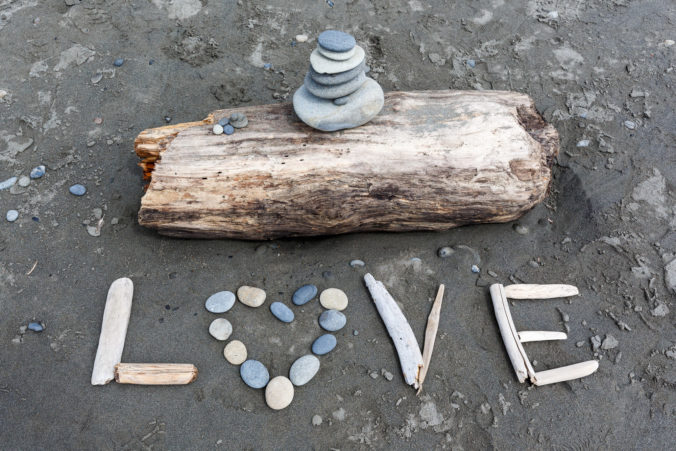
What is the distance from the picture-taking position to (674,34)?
5.40 meters

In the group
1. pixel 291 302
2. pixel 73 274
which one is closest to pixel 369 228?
pixel 291 302

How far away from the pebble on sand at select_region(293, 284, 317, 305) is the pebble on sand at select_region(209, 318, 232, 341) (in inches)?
19.2

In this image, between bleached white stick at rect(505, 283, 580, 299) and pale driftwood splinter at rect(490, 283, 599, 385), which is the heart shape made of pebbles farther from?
bleached white stick at rect(505, 283, 580, 299)

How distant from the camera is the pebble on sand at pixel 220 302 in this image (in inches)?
132

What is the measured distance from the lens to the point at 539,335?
3.29m

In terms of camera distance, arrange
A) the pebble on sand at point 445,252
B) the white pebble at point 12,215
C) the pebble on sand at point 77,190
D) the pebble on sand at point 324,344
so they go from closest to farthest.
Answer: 1. the pebble on sand at point 324,344
2. the pebble on sand at point 445,252
3. the white pebble at point 12,215
4. the pebble on sand at point 77,190

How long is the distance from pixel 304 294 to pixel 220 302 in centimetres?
59

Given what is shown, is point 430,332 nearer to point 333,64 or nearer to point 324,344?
point 324,344

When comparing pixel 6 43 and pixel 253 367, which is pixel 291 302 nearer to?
pixel 253 367

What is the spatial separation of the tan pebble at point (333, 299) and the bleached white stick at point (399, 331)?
0.68 ft

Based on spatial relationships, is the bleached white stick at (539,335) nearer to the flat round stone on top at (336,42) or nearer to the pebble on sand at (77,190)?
the flat round stone on top at (336,42)

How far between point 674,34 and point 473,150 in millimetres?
3813

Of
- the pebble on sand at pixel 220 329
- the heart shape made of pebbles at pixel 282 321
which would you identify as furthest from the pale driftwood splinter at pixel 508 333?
the pebble on sand at pixel 220 329

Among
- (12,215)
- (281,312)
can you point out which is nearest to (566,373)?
(281,312)
